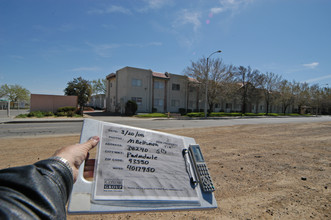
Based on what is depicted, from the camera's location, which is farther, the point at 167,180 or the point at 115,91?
the point at 115,91

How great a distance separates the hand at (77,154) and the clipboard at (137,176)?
5 centimetres

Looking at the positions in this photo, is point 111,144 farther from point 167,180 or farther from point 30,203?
point 30,203

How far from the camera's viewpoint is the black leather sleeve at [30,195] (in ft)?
2.64

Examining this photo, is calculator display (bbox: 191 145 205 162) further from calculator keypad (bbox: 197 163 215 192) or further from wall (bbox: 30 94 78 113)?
wall (bbox: 30 94 78 113)

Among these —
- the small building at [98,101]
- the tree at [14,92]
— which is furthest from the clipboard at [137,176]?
the tree at [14,92]

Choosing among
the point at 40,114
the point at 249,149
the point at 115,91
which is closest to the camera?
the point at 249,149

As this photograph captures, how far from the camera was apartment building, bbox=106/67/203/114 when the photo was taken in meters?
28.7

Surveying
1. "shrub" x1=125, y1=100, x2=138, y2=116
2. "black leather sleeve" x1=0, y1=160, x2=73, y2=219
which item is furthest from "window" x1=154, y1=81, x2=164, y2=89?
"black leather sleeve" x1=0, y1=160, x2=73, y2=219

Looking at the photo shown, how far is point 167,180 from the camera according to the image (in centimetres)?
173

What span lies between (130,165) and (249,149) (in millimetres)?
5680

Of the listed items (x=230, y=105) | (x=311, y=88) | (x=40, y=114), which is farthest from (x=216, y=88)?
(x=311, y=88)

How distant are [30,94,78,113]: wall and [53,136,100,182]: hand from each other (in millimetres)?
25535

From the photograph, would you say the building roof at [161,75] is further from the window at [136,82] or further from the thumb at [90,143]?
the thumb at [90,143]

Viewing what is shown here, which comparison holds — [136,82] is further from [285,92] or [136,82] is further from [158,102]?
[285,92]
